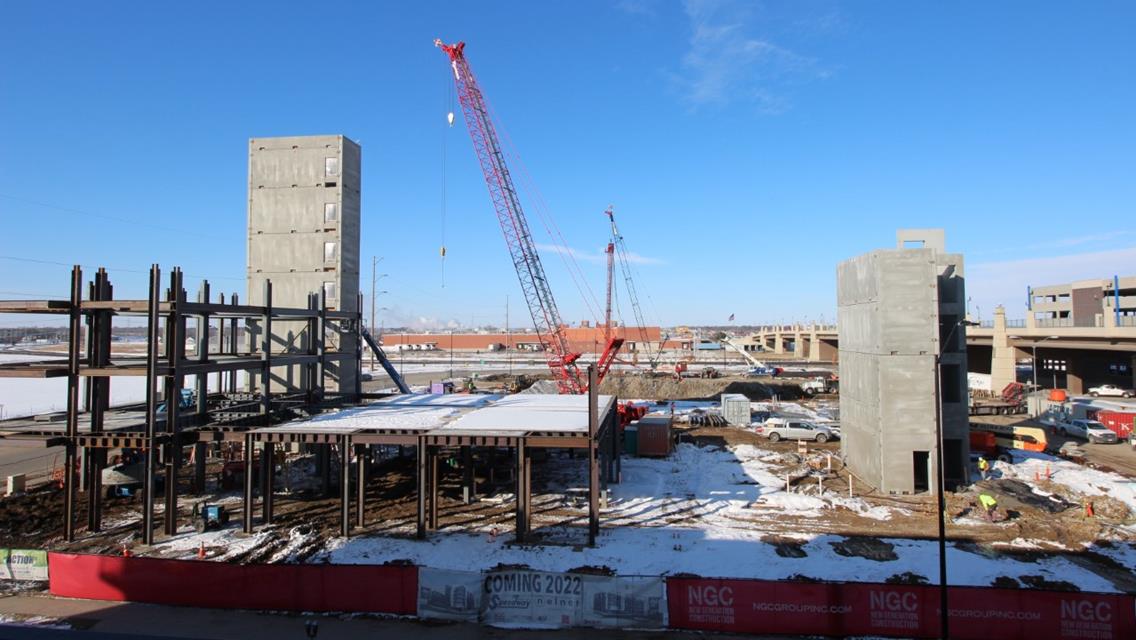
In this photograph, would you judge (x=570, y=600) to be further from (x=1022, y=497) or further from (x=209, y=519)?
(x=1022, y=497)

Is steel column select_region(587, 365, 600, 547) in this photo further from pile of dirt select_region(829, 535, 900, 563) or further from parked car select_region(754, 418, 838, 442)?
parked car select_region(754, 418, 838, 442)

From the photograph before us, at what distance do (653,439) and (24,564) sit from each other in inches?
1023

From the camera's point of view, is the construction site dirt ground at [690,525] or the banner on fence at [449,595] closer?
the banner on fence at [449,595]

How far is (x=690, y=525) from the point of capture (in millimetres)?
21422

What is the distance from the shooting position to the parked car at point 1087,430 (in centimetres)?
3631

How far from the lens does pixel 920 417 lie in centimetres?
2520

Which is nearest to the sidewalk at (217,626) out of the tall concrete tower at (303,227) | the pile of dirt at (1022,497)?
the pile of dirt at (1022,497)

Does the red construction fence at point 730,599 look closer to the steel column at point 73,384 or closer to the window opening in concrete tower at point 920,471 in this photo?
the steel column at point 73,384

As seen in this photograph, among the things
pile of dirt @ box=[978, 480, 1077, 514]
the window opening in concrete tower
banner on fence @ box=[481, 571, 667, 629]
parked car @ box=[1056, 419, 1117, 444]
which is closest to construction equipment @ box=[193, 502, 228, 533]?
banner on fence @ box=[481, 571, 667, 629]

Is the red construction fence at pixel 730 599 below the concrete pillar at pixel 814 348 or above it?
below

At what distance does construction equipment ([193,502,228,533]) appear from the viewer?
69.4ft

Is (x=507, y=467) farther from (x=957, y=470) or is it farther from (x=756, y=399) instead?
(x=756, y=399)

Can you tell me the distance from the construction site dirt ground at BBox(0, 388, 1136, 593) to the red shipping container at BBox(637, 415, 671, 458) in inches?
158

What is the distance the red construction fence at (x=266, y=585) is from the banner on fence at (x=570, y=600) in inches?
80.3
